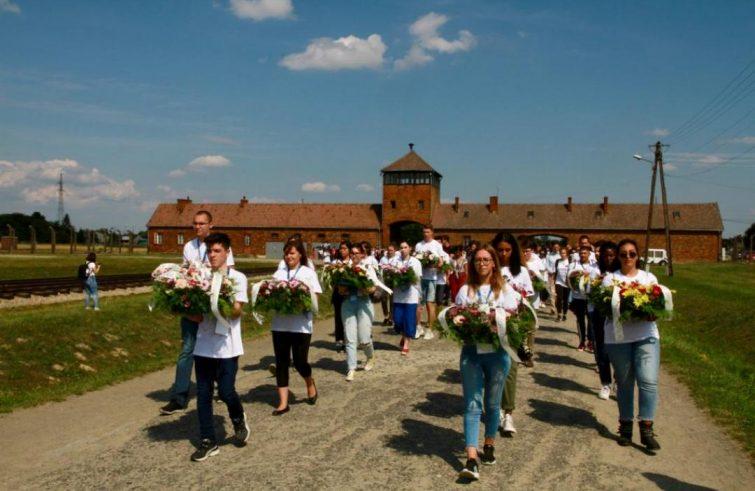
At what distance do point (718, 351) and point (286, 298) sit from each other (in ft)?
39.3

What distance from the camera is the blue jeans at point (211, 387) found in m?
6.43

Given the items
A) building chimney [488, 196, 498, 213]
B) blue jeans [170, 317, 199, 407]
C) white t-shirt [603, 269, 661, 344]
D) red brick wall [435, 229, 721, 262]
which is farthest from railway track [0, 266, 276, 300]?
building chimney [488, 196, 498, 213]

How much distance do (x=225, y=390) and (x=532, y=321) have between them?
122 inches

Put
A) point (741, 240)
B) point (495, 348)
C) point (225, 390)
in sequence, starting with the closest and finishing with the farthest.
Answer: point (495, 348)
point (225, 390)
point (741, 240)

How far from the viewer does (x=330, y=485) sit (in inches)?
221

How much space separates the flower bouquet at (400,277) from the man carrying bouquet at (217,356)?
6390mm

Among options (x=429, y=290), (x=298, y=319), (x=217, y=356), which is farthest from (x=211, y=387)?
(x=429, y=290)

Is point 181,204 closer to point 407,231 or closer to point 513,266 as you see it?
point 407,231

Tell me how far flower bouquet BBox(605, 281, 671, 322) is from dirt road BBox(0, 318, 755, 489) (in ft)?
4.48

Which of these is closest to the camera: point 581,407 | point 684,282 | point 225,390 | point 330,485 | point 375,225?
point 330,485

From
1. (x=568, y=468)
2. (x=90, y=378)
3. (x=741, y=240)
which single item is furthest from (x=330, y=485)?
(x=741, y=240)

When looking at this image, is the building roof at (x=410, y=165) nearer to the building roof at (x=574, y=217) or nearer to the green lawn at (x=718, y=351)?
the building roof at (x=574, y=217)

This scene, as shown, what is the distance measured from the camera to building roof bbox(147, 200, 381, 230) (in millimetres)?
80500

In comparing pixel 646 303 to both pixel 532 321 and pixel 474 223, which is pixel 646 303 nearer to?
pixel 532 321
